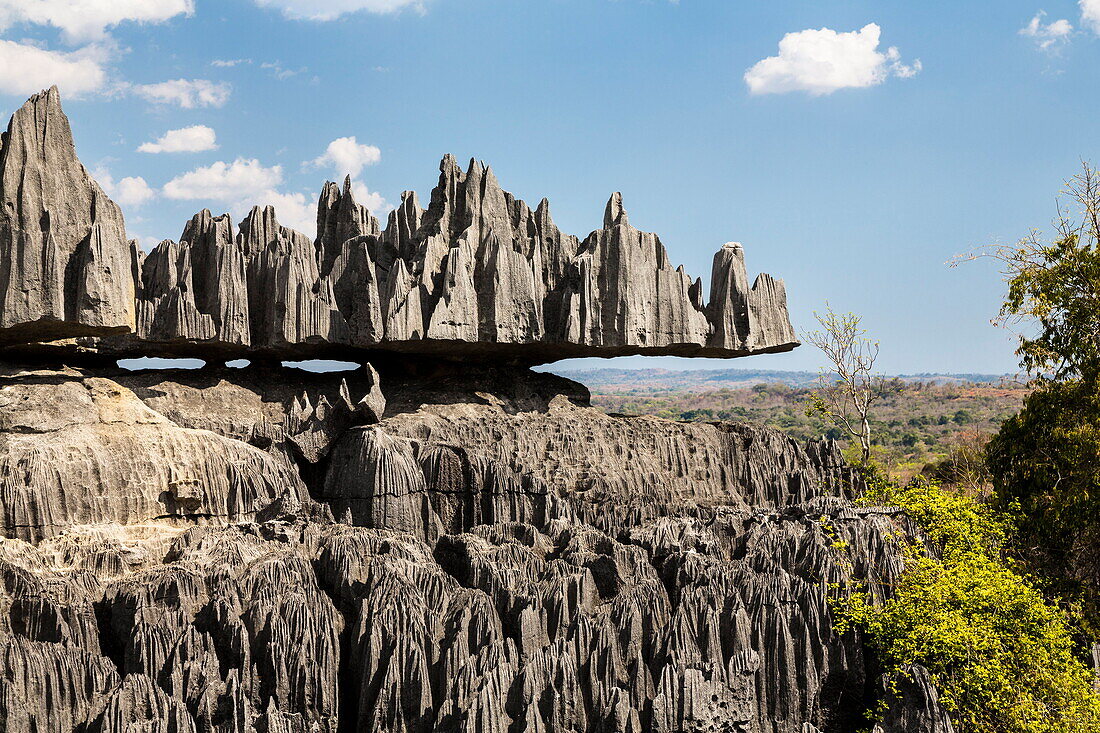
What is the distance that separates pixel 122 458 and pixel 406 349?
8.06 m

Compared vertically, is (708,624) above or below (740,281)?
below

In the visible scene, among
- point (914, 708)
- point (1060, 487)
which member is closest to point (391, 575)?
point (914, 708)

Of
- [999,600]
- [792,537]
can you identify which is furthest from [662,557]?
[999,600]

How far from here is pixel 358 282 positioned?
24234 millimetres

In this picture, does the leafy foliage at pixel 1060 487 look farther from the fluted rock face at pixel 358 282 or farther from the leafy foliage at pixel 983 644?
the fluted rock face at pixel 358 282

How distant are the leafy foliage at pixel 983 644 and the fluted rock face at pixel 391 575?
661 millimetres

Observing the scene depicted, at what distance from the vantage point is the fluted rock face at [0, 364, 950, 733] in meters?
14.5

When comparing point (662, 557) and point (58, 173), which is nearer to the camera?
point (662, 557)

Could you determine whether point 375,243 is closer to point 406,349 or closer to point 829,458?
point 406,349

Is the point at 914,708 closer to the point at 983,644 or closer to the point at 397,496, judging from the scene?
the point at 983,644

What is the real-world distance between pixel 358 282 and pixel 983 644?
54.8 feet

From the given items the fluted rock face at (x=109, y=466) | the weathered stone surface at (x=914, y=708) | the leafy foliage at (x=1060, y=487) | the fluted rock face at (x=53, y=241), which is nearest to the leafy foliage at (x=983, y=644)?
the weathered stone surface at (x=914, y=708)

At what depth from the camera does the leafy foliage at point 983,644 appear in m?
16.5

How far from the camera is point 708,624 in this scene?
16062 mm
